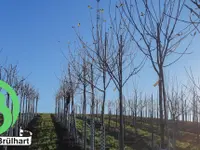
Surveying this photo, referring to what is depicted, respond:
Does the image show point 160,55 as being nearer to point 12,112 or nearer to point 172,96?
point 12,112

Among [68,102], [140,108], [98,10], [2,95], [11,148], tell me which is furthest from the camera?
[140,108]

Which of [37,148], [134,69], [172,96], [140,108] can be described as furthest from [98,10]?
[140,108]

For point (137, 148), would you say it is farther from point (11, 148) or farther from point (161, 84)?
point (161, 84)

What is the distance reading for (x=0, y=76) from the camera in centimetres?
1018

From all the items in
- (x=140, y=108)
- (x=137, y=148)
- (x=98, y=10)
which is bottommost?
(x=137, y=148)

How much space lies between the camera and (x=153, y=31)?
4793 mm

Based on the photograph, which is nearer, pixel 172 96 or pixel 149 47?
pixel 149 47

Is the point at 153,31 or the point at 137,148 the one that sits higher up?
the point at 153,31

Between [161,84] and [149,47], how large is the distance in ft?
2.23

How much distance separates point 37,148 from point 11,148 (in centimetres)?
100

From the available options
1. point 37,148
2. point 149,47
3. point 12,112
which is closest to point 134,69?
point 149,47

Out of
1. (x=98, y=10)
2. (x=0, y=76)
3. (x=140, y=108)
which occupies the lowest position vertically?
(x=140, y=108)

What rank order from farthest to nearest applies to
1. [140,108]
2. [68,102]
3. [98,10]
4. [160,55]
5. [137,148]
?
[140,108]
[68,102]
[137,148]
[98,10]
[160,55]

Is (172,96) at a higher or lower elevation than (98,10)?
lower
